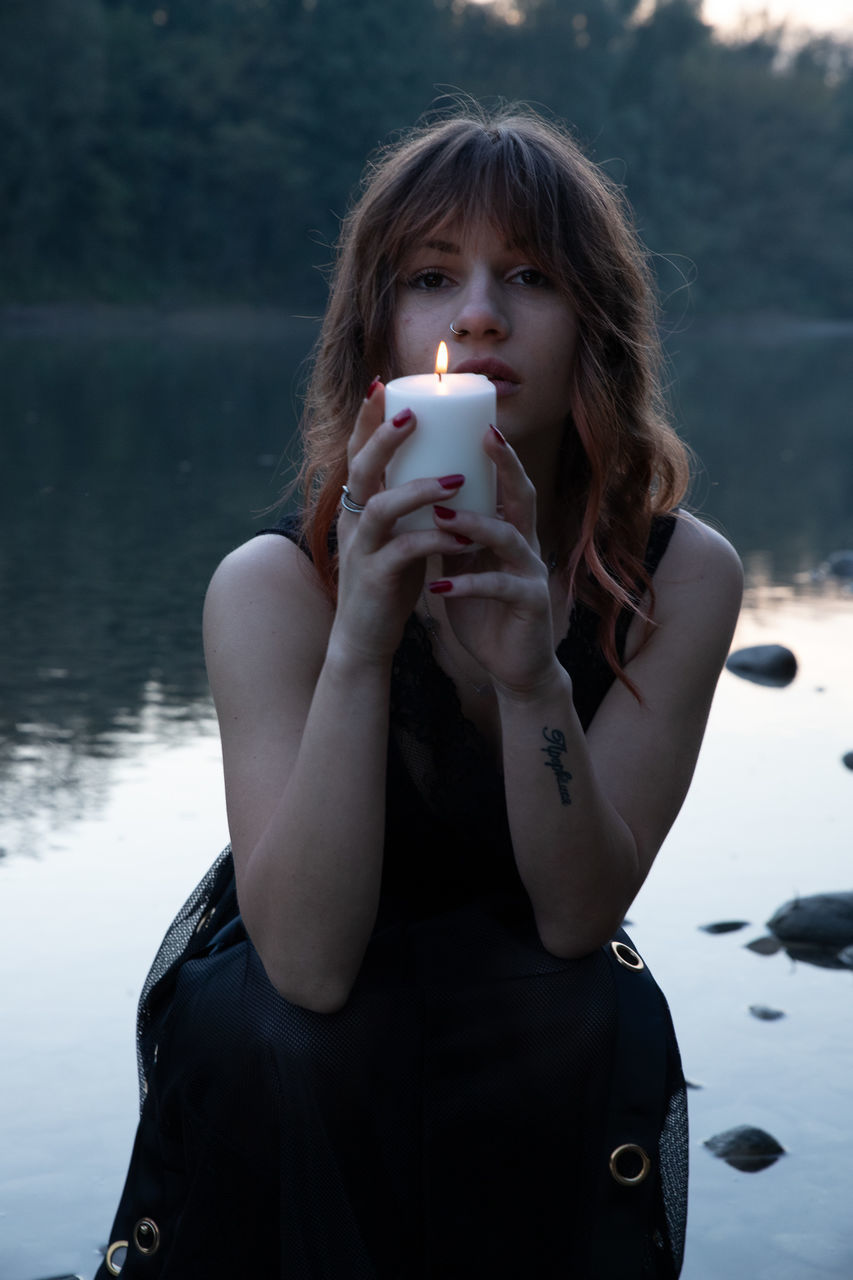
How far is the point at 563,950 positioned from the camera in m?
1.96

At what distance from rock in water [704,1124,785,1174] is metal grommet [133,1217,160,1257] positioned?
1.12 meters

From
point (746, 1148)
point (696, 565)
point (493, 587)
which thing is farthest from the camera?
point (746, 1148)

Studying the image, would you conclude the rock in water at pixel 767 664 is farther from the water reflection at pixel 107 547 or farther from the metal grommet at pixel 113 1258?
the metal grommet at pixel 113 1258

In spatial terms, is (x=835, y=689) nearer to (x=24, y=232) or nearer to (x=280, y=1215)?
(x=280, y=1215)

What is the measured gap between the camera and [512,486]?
1.76 m

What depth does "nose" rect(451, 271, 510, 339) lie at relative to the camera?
2088 mm

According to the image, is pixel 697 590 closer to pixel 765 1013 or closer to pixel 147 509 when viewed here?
pixel 765 1013

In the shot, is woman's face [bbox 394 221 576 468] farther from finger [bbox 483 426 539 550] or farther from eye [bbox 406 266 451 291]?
finger [bbox 483 426 539 550]

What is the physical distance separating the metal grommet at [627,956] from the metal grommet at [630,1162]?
0.79 ft

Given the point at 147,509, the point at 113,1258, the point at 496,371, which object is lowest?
the point at 113,1258

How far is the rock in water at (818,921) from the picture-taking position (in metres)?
3.46

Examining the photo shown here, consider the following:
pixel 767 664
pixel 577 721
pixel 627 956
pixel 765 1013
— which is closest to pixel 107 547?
pixel 767 664

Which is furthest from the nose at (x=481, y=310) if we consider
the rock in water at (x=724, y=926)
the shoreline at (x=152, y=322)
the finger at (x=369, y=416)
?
the shoreline at (x=152, y=322)

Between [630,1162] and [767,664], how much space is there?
13.3 feet
